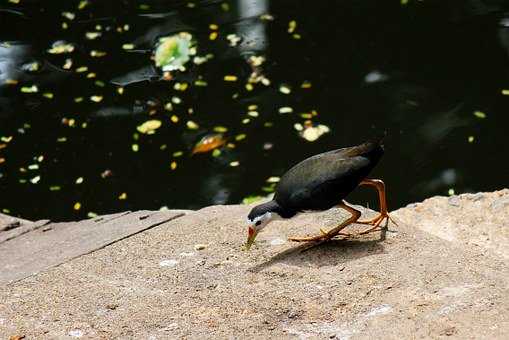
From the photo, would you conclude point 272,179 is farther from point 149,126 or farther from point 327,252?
point 327,252

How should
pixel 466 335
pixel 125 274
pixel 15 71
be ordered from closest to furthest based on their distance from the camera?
pixel 466 335, pixel 125 274, pixel 15 71

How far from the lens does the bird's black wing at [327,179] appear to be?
434 centimetres

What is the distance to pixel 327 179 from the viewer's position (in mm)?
4344

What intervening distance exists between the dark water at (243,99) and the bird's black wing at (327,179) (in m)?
2.06

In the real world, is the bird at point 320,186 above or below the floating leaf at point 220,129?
above

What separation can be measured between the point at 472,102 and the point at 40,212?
12.4ft

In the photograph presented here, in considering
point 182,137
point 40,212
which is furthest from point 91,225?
point 182,137

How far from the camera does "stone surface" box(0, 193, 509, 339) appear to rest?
12.0 ft

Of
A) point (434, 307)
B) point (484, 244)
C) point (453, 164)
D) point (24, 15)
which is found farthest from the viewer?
point (24, 15)

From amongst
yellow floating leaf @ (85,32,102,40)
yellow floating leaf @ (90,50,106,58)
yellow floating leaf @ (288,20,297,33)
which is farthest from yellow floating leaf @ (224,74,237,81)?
yellow floating leaf @ (85,32,102,40)

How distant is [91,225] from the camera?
5.34m

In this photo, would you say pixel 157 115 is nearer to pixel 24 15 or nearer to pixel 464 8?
pixel 24 15

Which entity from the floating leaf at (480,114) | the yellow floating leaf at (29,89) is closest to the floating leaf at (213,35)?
the yellow floating leaf at (29,89)

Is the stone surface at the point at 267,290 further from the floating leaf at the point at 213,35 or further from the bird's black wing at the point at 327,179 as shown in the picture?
the floating leaf at the point at 213,35
